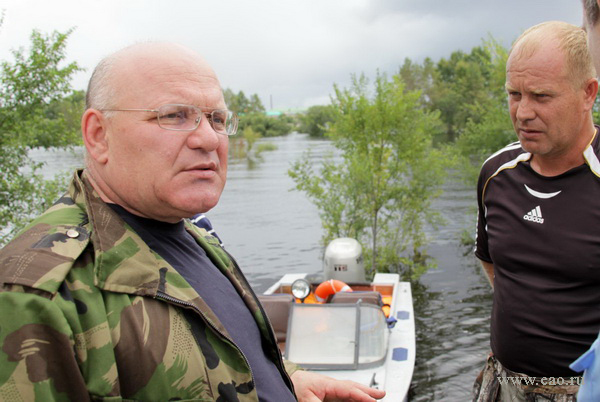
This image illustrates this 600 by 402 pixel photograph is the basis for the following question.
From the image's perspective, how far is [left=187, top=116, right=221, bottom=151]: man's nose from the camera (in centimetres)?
159

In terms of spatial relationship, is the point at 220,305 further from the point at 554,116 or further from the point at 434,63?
the point at 434,63

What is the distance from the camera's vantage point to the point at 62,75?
812 centimetres

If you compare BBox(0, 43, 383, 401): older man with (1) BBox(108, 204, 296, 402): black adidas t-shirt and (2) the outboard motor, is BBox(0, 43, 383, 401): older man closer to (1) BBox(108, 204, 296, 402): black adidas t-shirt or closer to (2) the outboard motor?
(1) BBox(108, 204, 296, 402): black adidas t-shirt

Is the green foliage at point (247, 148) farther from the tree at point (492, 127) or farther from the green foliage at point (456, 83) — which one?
the tree at point (492, 127)

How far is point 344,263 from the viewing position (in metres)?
8.38

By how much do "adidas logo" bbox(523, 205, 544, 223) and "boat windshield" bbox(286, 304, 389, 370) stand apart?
3426 mm

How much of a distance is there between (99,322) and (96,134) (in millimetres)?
593

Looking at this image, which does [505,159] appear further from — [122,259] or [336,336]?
[336,336]

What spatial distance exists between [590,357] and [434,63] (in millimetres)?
81609

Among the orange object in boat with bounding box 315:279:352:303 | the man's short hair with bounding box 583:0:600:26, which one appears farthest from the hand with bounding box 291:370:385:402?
the orange object in boat with bounding box 315:279:352:303

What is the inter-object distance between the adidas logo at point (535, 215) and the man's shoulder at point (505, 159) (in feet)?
0.86

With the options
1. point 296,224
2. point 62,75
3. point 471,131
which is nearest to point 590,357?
point 62,75

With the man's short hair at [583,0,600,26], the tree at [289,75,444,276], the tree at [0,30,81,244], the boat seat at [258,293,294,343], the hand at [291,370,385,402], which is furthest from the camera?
the tree at [289,75,444,276]

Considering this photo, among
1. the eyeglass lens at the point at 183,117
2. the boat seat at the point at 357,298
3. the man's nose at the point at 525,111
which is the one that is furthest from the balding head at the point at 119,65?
the boat seat at the point at 357,298
